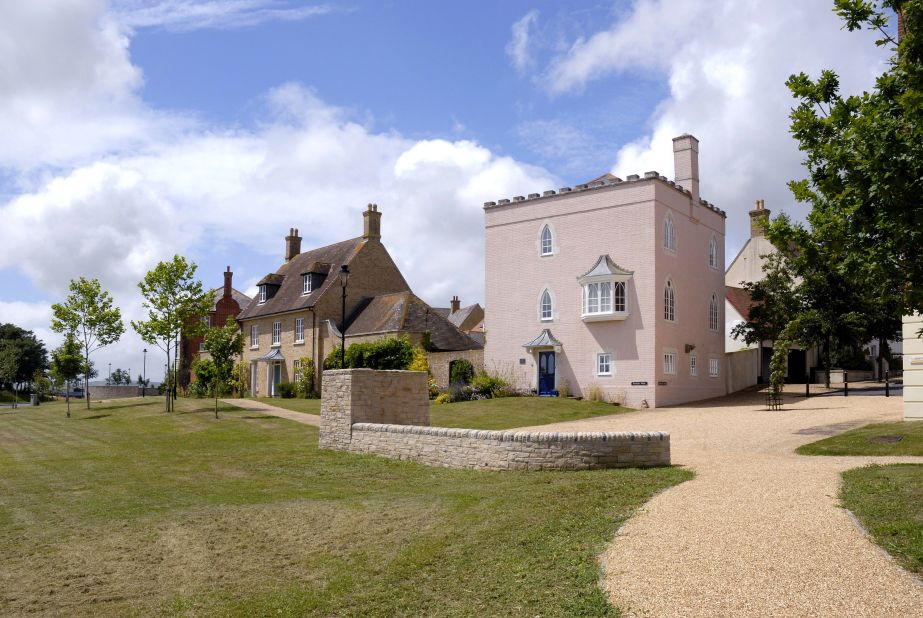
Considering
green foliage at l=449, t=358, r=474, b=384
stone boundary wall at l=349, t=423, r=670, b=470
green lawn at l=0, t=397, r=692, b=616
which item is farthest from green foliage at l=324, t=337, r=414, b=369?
stone boundary wall at l=349, t=423, r=670, b=470

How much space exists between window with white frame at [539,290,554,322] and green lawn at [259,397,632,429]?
4332 mm

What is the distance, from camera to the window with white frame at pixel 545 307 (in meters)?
35.4

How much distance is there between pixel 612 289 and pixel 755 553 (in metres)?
25.3

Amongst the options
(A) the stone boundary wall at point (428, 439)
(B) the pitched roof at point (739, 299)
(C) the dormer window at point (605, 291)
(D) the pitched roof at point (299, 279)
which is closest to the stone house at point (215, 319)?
(D) the pitched roof at point (299, 279)

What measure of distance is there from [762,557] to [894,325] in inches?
1217

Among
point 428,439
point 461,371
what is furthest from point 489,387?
point 428,439

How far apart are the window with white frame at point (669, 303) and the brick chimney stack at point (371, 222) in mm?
19178

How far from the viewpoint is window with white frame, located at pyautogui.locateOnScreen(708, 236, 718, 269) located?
3772 centimetres

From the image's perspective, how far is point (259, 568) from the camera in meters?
9.62

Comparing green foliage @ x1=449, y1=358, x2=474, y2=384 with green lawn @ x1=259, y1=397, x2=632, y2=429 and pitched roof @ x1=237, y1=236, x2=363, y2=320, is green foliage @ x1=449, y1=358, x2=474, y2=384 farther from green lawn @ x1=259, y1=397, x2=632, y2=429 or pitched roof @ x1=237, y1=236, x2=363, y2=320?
pitched roof @ x1=237, y1=236, x2=363, y2=320

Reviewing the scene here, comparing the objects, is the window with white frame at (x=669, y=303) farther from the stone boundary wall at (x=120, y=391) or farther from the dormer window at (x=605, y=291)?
the stone boundary wall at (x=120, y=391)

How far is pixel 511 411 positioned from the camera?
2862 centimetres

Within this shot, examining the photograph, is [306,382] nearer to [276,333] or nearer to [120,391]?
[276,333]

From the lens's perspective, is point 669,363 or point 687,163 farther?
point 687,163
